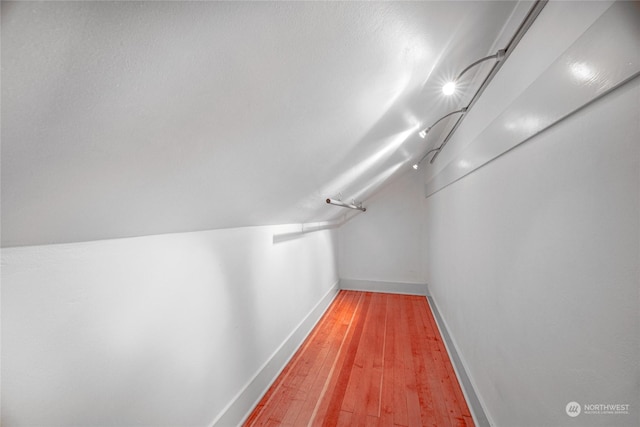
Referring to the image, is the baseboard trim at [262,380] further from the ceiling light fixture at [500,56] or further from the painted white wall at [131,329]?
the ceiling light fixture at [500,56]

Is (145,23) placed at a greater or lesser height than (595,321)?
greater

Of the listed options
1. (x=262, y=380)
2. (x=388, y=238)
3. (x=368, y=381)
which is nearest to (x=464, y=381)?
(x=368, y=381)

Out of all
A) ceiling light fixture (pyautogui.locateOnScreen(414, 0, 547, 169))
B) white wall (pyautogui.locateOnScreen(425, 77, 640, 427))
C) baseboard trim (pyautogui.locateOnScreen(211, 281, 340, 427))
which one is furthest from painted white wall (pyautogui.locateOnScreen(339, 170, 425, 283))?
white wall (pyautogui.locateOnScreen(425, 77, 640, 427))

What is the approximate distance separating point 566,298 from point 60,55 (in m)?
1.30

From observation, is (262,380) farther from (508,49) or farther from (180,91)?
(508,49)

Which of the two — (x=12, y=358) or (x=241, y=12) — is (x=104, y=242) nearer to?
(x=12, y=358)

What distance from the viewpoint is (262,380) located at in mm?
1833

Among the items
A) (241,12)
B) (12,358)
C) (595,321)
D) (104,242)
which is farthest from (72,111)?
(595,321)

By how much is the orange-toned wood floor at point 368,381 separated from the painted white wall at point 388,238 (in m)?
1.14

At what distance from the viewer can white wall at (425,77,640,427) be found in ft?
1.90

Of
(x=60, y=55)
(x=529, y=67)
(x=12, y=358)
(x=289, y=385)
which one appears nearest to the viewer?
(x=60, y=55)

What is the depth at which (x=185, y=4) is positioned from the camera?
390mm

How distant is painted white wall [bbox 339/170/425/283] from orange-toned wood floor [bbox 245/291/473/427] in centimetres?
114

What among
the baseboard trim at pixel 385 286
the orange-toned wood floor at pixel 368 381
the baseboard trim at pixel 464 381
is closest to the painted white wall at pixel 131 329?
the orange-toned wood floor at pixel 368 381
